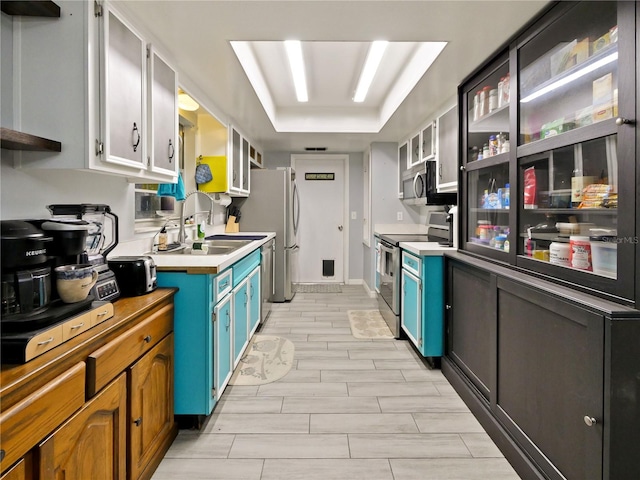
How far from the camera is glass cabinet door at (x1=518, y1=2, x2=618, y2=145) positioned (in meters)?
1.43

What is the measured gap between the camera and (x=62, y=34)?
1505 millimetres

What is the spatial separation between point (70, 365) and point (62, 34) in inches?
50.0

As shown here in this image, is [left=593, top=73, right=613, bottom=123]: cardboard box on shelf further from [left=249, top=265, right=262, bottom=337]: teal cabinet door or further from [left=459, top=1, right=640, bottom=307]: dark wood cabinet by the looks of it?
[left=249, top=265, right=262, bottom=337]: teal cabinet door

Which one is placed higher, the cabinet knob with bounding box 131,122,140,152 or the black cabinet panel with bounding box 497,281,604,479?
the cabinet knob with bounding box 131,122,140,152

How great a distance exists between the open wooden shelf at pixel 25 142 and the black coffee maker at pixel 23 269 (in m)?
0.28

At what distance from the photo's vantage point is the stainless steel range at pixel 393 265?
3.60m

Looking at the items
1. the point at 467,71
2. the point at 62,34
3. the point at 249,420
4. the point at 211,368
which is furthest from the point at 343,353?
the point at 62,34

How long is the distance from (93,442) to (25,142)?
1026 mm

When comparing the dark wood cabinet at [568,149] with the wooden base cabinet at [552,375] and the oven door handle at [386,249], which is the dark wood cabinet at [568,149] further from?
the oven door handle at [386,249]

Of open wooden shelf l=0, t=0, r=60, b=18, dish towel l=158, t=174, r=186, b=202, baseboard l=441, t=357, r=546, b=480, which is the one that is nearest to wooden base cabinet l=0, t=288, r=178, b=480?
dish towel l=158, t=174, r=186, b=202

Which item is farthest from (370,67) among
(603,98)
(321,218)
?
(321,218)

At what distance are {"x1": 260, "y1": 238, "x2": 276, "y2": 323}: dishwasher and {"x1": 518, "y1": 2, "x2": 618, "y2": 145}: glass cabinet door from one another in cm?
263

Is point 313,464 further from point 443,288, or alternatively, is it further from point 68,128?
point 68,128

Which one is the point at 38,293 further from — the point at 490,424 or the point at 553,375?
the point at 490,424
